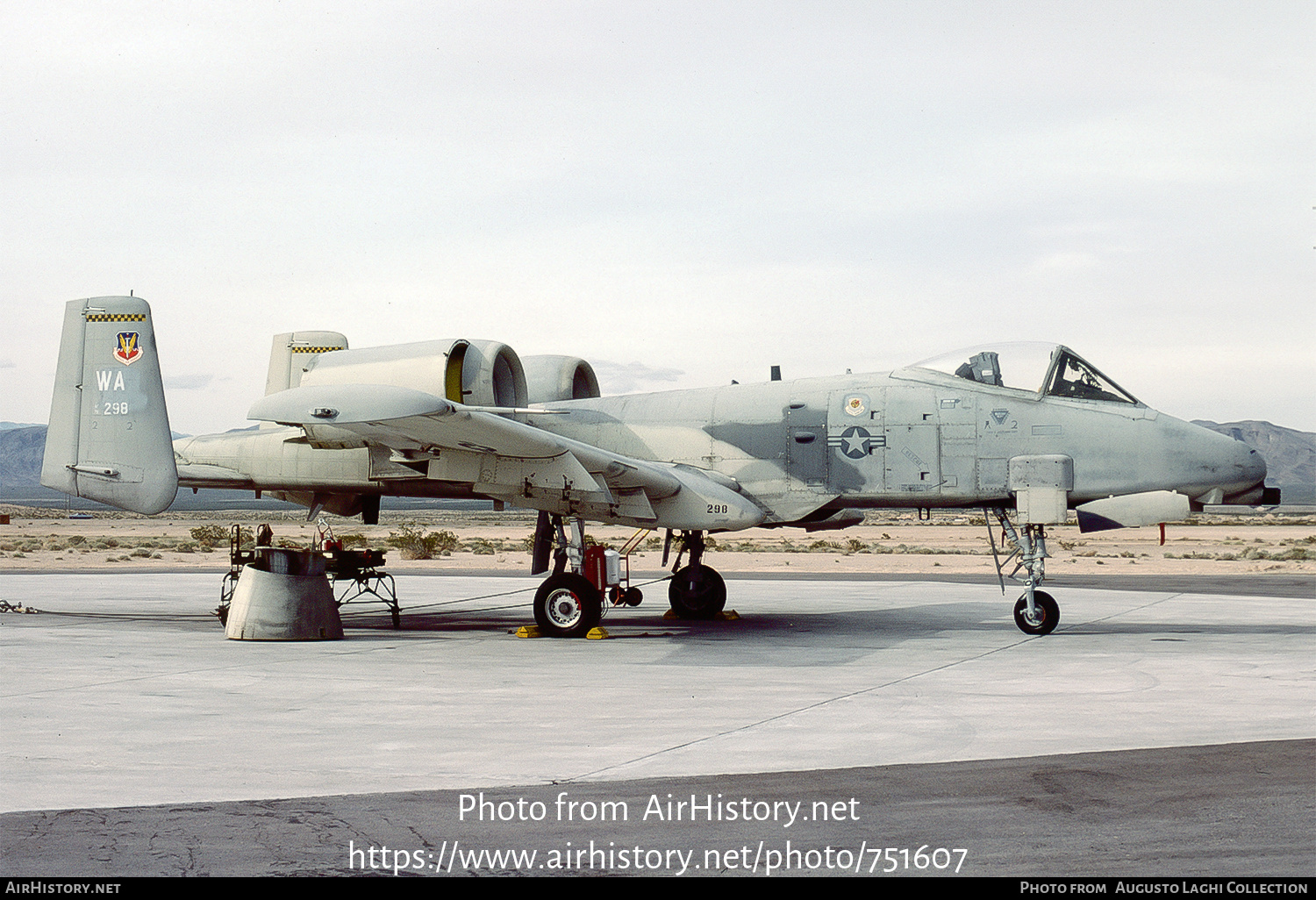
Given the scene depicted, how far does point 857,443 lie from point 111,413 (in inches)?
411

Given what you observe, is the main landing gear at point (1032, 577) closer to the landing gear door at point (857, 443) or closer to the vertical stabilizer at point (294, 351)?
the landing gear door at point (857, 443)

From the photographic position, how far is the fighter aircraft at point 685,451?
47.0 feet

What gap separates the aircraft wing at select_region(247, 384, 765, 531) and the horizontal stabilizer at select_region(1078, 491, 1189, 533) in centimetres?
424

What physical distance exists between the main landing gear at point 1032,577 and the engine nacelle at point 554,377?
23.0 ft

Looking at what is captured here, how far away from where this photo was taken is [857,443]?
1559 cm

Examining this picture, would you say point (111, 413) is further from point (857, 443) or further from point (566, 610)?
point (857, 443)

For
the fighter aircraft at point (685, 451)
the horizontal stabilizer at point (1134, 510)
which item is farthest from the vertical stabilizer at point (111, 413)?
the horizontal stabilizer at point (1134, 510)

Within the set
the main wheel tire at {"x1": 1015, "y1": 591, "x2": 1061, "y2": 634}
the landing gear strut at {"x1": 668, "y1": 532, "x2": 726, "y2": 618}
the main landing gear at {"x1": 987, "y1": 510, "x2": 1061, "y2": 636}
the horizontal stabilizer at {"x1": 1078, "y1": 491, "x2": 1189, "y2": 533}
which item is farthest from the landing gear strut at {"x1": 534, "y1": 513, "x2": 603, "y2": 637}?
the horizontal stabilizer at {"x1": 1078, "y1": 491, "x2": 1189, "y2": 533}

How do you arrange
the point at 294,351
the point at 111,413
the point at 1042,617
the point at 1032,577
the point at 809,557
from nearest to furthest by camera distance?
the point at 1032,577
the point at 1042,617
the point at 111,413
the point at 294,351
the point at 809,557

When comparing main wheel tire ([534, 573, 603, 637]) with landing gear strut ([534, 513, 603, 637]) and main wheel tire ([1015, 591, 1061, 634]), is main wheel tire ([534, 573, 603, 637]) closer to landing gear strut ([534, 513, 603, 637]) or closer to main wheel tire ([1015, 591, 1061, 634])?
landing gear strut ([534, 513, 603, 637])

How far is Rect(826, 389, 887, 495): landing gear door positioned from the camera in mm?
15516

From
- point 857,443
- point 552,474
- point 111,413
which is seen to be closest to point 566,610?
point 552,474
